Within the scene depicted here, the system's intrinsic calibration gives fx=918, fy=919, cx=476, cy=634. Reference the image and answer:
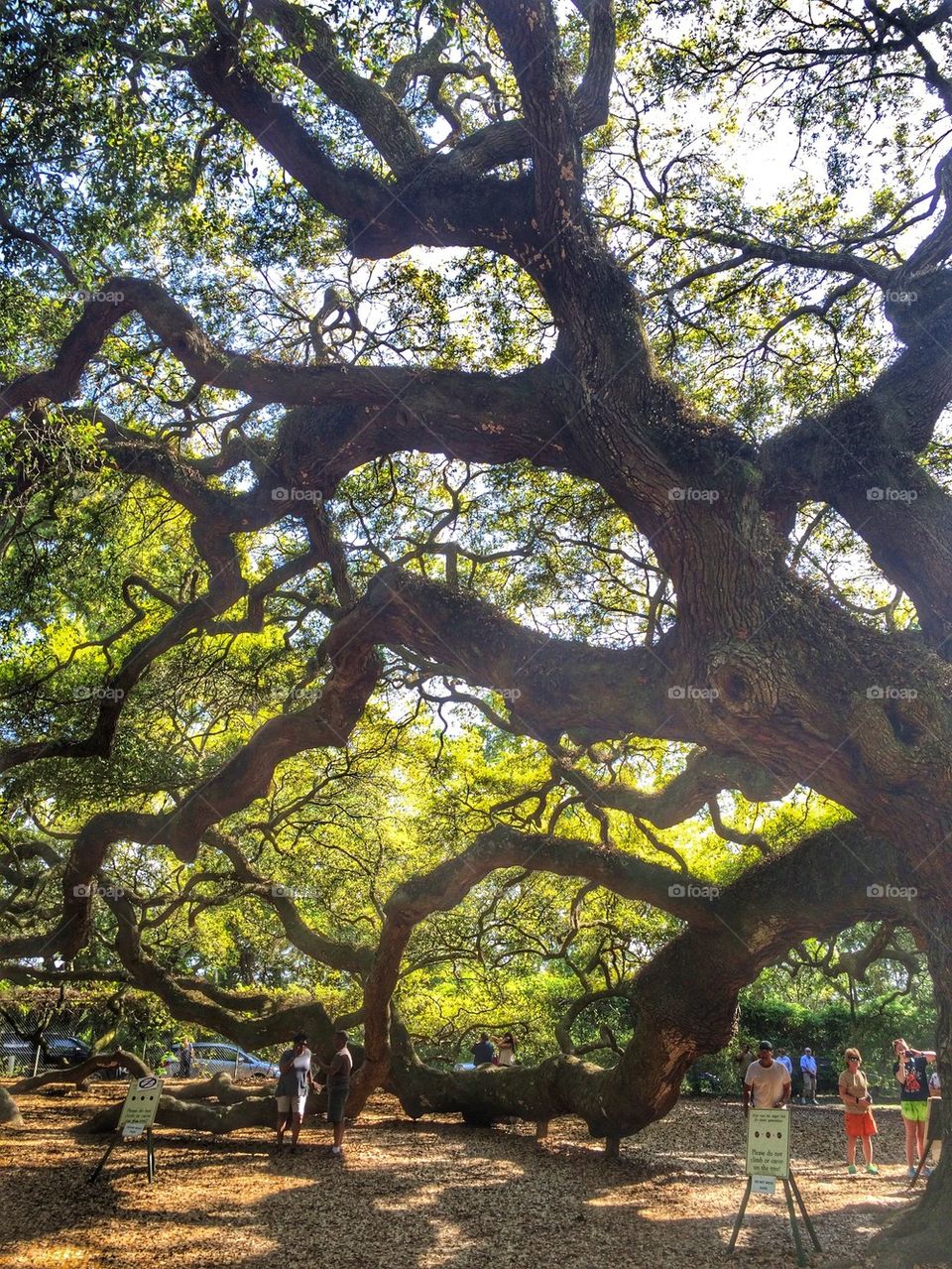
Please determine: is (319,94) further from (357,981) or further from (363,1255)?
(357,981)

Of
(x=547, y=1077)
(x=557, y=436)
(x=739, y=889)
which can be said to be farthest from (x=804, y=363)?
(x=547, y=1077)

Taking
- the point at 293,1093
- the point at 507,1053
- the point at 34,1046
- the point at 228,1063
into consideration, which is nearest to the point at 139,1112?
the point at 293,1093

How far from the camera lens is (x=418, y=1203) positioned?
776cm

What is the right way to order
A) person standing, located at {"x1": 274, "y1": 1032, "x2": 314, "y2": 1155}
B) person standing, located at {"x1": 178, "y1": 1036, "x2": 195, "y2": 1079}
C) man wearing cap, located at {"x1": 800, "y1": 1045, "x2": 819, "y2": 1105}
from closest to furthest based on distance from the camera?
person standing, located at {"x1": 274, "y1": 1032, "x2": 314, "y2": 1155} → man wearing cap, located at {"x1": 800, "y1": 1045, "x2": 819, "y2": 1105} → person standing, located at {"x1": 178, "y1": 1036, "x2": 195, "y2": 1079}

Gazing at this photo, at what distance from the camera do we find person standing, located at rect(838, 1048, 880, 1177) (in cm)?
909

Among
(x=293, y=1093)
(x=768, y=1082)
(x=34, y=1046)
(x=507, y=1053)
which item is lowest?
(x=34, y=1046)

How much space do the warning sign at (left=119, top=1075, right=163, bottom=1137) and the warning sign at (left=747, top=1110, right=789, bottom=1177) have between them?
16.4 ft

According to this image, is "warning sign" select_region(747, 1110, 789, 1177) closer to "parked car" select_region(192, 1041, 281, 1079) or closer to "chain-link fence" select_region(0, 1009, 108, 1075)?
"chain-link fence" select_region(0, 1009, 108, 1075)

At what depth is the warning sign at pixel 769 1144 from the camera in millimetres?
6055

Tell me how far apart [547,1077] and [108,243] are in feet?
33.5

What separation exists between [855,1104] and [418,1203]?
459cm

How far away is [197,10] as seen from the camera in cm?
771

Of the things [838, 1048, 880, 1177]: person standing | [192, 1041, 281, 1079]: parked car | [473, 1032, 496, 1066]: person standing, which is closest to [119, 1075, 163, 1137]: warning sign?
[838, 1048, 880, 1177]: person standing

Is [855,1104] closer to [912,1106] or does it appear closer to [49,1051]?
[912,1106]
